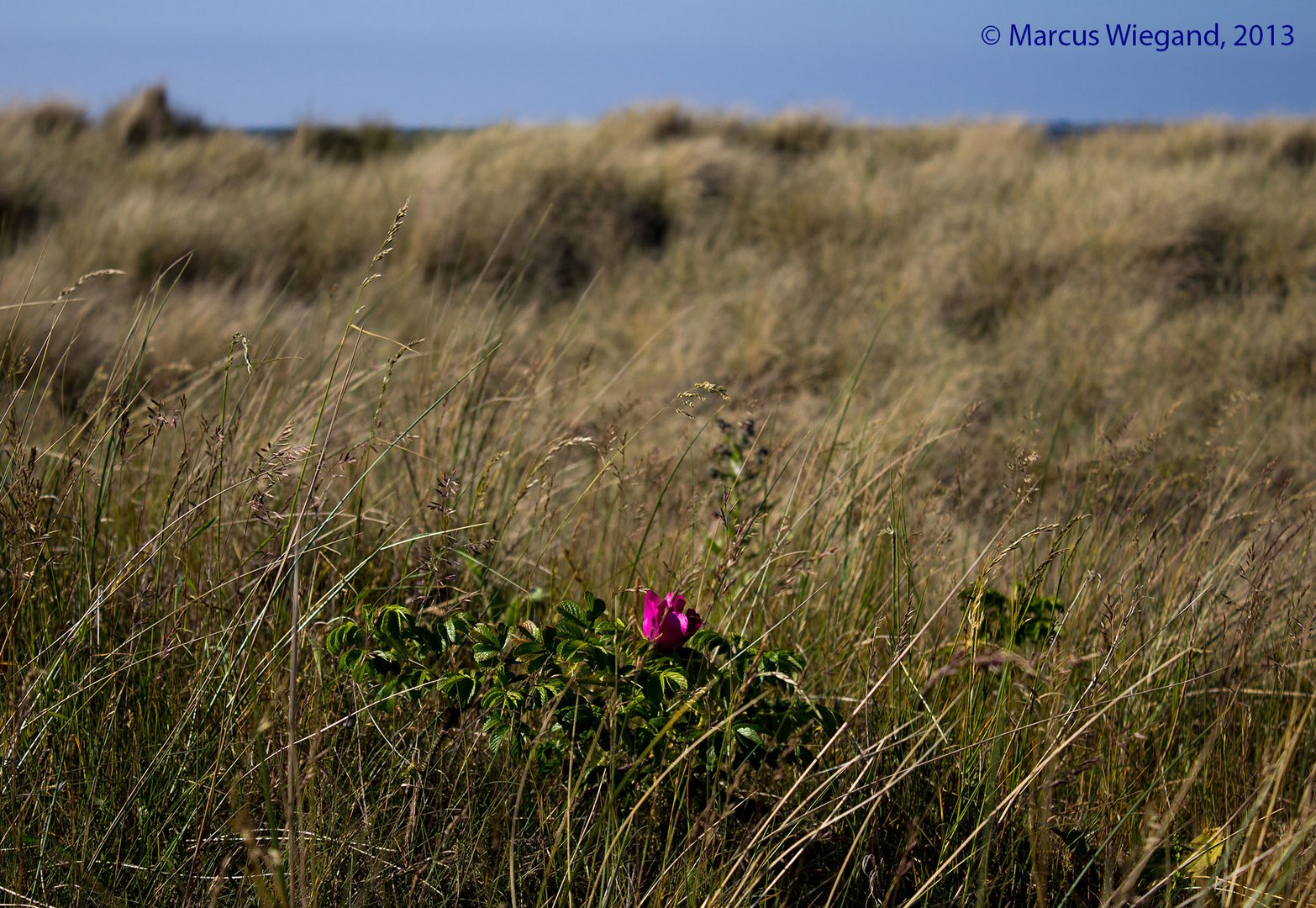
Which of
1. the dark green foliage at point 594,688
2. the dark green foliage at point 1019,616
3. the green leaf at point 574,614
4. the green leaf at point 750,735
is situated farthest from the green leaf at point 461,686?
the dark green foliage at point 1019,616

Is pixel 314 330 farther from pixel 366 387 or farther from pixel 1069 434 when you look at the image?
pixel 1069 434

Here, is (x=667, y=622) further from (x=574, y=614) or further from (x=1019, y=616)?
(x=1019, y=616)

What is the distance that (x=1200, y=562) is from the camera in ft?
5.61

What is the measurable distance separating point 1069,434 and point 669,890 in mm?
2649

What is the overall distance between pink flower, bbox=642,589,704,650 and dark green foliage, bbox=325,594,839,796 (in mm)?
20

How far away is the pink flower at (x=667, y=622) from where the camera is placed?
3.93 ft

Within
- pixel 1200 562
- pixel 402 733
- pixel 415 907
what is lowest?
pixel 415 907

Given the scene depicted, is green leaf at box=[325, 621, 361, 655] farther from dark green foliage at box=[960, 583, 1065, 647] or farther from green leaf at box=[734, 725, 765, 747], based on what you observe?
dark green foliage at box=[960, 583, 1065, 647]

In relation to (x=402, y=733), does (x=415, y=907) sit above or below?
below

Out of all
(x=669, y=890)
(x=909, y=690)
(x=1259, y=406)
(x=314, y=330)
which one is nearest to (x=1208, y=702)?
(x=909, y=690)

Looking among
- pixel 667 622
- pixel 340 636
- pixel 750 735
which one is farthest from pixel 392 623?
pixel 750 735

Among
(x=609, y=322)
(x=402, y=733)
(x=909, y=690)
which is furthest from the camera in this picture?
(x=609, y=322)

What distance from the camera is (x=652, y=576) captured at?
62.1 inches

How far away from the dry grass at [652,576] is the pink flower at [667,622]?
70 mm
